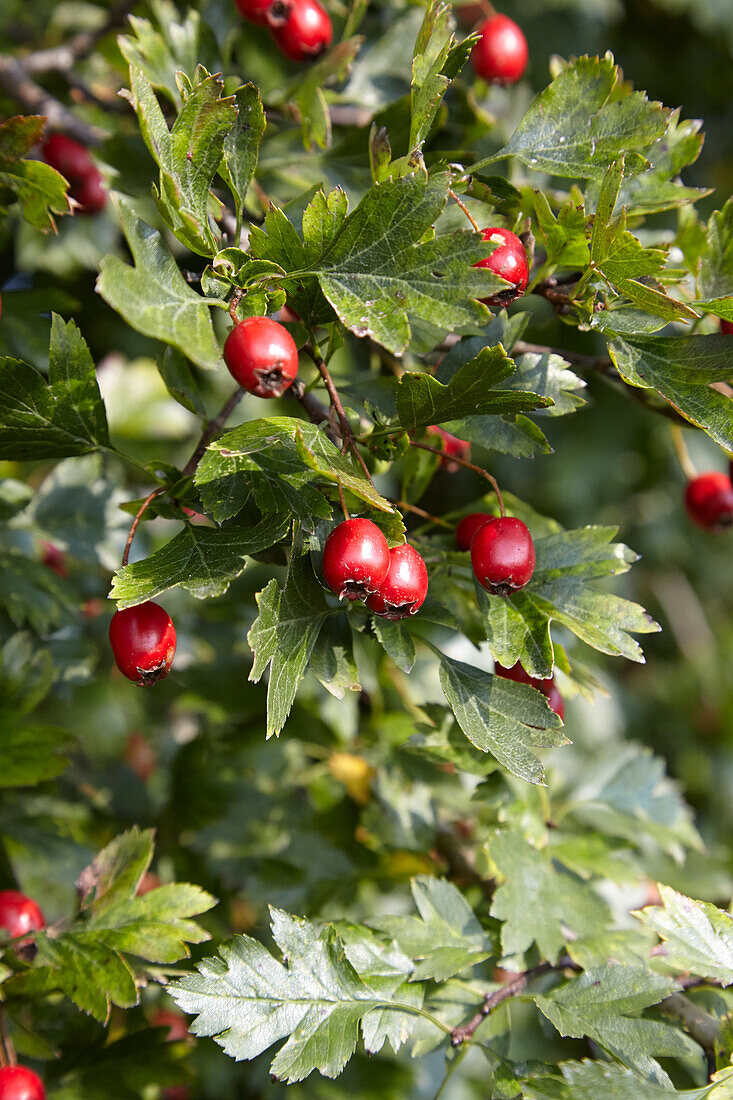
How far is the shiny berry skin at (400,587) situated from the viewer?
781 mm

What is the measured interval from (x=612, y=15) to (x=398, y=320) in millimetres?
2492

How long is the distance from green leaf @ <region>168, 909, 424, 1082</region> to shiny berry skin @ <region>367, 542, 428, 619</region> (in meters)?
0.34

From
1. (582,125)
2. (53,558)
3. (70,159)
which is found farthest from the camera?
(53,558)

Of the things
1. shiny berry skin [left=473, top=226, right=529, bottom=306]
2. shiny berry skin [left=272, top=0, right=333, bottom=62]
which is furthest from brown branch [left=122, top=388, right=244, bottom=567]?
shiny berry skin [left=272, top=0, right=333, bottom=62]

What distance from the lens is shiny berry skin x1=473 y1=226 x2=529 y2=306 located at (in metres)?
0.79

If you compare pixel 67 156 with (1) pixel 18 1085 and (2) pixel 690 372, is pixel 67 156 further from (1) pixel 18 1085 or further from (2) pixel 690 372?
(1) pixel 18 1085

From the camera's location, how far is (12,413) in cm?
84

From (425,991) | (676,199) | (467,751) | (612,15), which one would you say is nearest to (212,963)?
(425,991)

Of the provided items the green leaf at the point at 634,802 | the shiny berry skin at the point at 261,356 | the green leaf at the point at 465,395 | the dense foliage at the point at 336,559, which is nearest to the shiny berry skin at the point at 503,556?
A: the dense foliage at the point at 336,559

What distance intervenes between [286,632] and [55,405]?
12.9 inches

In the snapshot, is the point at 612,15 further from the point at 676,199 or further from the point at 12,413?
the point at 12,413

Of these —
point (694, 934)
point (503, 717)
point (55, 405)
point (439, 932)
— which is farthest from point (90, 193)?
point (694, 934)

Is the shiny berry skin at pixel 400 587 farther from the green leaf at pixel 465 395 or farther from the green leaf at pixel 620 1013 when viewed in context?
the green leaf at pixel 620 1013

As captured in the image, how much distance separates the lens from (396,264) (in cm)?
76
